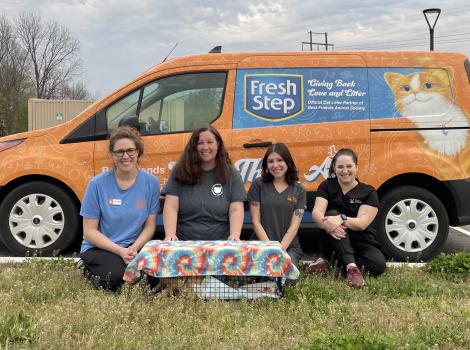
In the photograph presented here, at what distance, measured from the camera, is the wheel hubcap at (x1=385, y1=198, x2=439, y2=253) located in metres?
5.17

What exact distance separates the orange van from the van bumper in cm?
1

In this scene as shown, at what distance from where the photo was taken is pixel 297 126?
5.12m

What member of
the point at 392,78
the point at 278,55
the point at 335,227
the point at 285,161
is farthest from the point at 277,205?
the point at 392,78

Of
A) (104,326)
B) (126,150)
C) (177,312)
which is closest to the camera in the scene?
(104,326)

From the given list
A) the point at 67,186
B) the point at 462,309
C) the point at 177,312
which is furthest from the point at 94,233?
the point at 462,309

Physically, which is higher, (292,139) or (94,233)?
(292,139)

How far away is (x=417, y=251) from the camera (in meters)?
5.20

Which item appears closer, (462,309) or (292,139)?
(462,309)

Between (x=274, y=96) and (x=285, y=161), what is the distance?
1.12 m

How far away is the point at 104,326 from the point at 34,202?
2.58 meters

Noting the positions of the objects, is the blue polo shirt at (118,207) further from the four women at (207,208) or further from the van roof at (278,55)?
the van roof at (278,55)

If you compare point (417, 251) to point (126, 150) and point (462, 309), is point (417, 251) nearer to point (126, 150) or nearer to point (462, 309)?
point (462, 309)

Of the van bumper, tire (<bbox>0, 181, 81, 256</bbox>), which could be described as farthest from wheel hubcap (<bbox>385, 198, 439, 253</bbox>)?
tire (<bbox>0, 181, 81, 256</bbox>)

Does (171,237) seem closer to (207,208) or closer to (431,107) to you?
(207,208)
